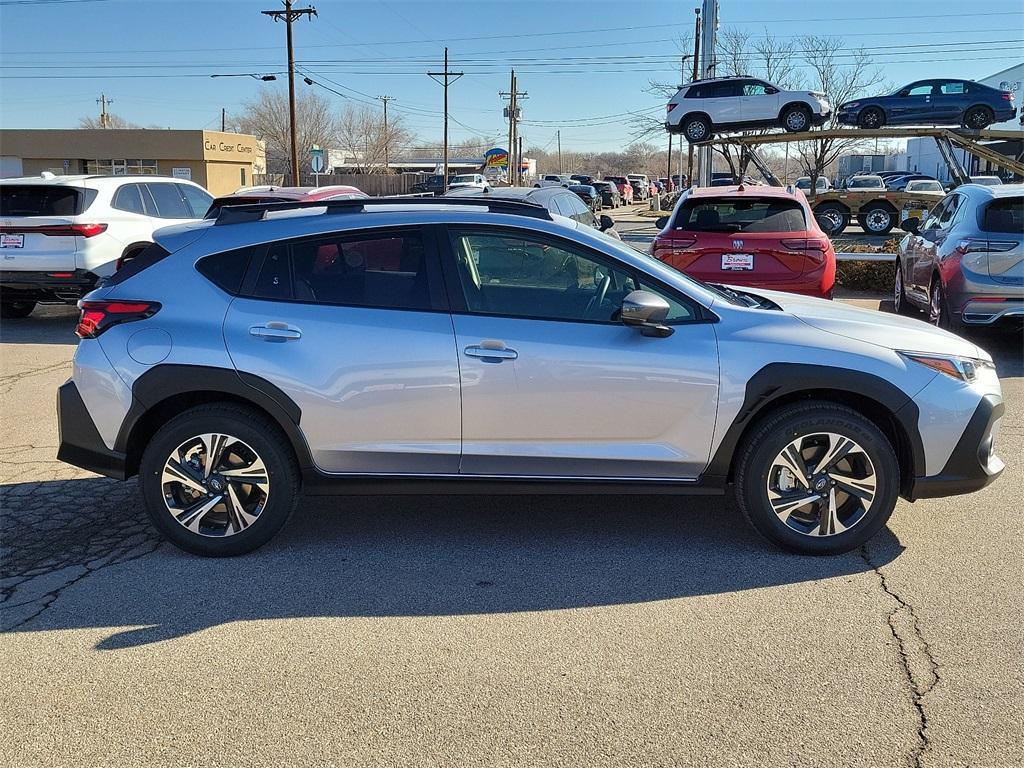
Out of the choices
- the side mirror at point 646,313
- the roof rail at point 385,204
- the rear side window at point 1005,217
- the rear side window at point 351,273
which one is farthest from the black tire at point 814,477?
the rear side window at point 1005,217

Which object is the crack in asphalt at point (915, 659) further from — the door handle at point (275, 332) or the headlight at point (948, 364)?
the door handle at point (275, 332)

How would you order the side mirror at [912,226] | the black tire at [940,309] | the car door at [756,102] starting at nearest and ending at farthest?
the black tire at [940,309] < the side mirror at [912,226] < the car door at [756,102]

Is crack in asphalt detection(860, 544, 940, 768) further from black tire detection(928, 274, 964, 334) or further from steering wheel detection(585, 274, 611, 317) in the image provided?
black tire detection(928, 274, 964, 334)

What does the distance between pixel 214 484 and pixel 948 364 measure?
355cm

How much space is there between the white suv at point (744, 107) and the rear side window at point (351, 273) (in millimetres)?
24223

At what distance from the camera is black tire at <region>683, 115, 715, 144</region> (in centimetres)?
2739

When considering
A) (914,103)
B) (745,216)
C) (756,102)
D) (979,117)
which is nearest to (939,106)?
(914,103)

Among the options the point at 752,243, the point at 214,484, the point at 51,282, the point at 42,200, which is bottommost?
the point at 214,484

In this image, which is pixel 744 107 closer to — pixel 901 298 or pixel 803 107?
pixel 803 107

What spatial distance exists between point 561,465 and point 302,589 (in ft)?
4.32

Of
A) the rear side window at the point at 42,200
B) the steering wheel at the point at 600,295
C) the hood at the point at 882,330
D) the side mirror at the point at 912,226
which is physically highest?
the rear side window at the point at 42,200

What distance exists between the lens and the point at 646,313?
14.6 feet

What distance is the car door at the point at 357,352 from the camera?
4.52m

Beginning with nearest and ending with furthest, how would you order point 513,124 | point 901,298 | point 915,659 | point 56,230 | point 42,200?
point 915,659 → point 56,230 → point 42,200 → point 901,298 → point 513,124
